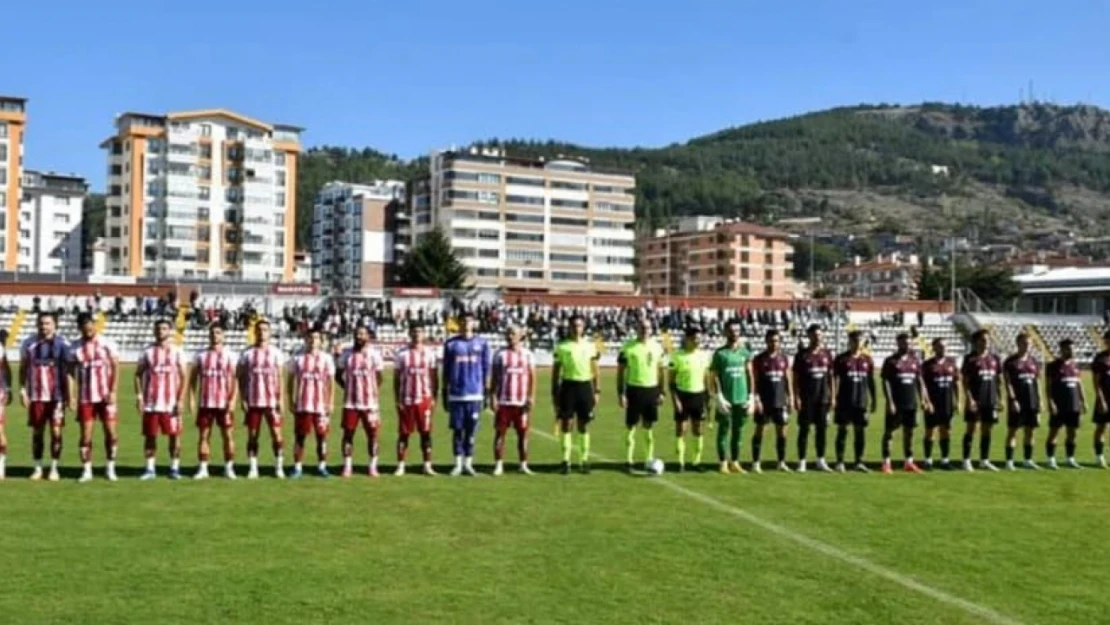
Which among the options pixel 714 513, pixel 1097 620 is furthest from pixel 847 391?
pixel 1097 620

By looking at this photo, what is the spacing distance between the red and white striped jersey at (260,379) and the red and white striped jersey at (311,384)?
27 cm

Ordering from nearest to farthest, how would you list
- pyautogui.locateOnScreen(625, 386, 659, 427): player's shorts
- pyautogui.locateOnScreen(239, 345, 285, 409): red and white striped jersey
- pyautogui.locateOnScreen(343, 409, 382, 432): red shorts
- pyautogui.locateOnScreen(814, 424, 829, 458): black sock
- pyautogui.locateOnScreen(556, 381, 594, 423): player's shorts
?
pyautogui.locateOnScreen(239, 345, 285, 409): red and white striped jersey, pyautogui.locateOnScreen(343, 409, 382, 432): red shorts, pyautogui.locateOnScreen(556, 381, 594, 423): player's shorts, pyautogui.locateOnScreen(625, 386, 659, 427): player's shorts, pyautogui.locateOnScreen(814, 424, 829, 458): black sock

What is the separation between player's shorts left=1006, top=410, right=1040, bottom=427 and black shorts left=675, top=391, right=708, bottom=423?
4.50 m

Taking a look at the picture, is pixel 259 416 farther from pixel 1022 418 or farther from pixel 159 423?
pixel 1022 418

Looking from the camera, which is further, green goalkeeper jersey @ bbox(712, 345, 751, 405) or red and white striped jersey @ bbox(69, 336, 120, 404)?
green goalkeeper jersey @ bbox(712, 345, 751, 405)

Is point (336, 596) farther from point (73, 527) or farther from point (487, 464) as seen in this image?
point (487, 464)

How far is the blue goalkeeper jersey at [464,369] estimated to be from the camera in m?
14.7

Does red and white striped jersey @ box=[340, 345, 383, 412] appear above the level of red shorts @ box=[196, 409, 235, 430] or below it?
above

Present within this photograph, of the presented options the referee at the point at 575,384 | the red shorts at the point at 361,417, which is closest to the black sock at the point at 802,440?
the referee at the point at 575,384

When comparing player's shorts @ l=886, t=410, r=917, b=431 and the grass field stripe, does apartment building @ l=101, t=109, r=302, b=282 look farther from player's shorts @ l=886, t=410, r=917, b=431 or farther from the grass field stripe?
the grass field stripe

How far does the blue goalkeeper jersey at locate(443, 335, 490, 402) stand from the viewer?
48.4 feet

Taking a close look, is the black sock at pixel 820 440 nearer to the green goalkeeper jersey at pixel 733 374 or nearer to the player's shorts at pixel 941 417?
the green goalkeeper jersey at pixel 733 374

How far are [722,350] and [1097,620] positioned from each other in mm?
8297

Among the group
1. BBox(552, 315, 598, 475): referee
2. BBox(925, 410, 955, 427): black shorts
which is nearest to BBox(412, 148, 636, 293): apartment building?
BBox(925, 410, 955, 427): black shorts
